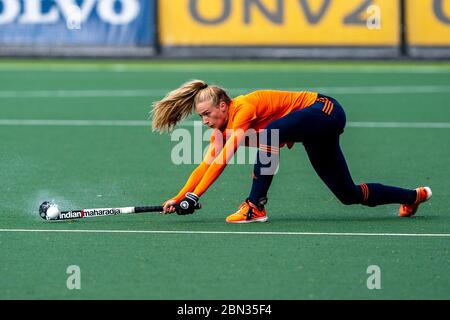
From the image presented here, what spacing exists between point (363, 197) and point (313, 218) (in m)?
0.47

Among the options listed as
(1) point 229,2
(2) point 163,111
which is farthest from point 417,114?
(2) point 163,111

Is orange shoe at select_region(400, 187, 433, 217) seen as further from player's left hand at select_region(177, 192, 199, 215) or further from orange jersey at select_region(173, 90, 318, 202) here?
player's left hand at select_region(177, 192, 199, 215)

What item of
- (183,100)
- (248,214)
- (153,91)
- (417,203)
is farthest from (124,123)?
(417,203)

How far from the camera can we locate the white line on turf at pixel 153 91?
1864 cm

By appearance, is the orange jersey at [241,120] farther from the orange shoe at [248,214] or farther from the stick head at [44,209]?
the stick head at [44,209]

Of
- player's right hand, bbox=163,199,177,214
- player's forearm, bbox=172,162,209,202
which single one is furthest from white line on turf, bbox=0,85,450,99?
player's right hand, bbox=163,199,177,214

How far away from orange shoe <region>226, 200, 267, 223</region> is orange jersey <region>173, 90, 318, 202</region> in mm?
475

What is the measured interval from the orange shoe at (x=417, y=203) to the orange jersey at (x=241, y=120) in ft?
3.79

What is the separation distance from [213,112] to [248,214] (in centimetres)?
93

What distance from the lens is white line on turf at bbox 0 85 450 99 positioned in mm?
18641

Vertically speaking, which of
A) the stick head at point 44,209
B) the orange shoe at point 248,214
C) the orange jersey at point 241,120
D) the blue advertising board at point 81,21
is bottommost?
the orange shoe at point 248,214

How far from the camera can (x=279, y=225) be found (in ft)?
31.4

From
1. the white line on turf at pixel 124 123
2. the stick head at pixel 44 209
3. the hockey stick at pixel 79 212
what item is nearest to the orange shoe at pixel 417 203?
the hockey stick at pixel 79 212
